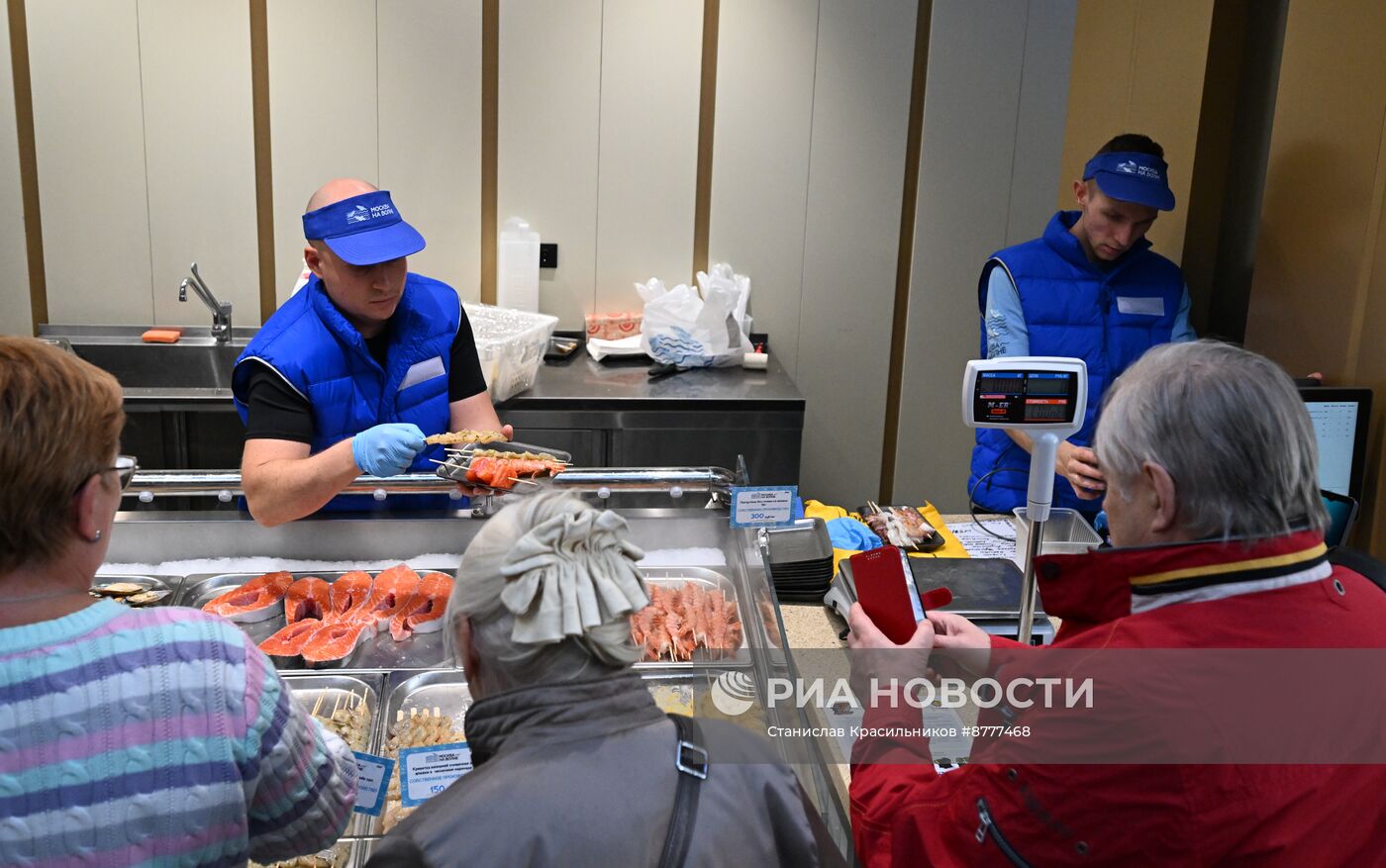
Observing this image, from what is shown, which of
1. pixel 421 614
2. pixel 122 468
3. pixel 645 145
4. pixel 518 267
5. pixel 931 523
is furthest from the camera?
pixel 645 145

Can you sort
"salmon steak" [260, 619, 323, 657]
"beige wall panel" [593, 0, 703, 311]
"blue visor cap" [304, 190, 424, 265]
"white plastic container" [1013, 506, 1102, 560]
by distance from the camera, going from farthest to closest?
"beige wall panel" [593, 0, 703, 311] → "white plastic container" [1013, 506, 1102, 560] → "blue visor cap" [304, 190, 424, 265] → "salmon steak" [260, 619, 323, 657]

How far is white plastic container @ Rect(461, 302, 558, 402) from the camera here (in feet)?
12.8

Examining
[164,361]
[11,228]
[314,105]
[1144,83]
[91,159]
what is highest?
[1144,83]

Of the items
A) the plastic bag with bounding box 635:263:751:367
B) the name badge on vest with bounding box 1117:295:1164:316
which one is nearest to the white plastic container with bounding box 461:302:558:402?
the plastic bag with bounding box 635:263:751:367

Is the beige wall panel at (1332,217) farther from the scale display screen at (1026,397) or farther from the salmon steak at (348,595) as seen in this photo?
the salmon steak at (348,595)

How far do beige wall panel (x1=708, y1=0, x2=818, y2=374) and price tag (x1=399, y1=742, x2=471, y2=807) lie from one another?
137 inches

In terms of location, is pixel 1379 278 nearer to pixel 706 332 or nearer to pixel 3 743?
pixel 706 332

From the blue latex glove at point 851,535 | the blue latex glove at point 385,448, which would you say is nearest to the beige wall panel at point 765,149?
the blue latex glove at point 851,535

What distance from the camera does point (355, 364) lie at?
2.59 m

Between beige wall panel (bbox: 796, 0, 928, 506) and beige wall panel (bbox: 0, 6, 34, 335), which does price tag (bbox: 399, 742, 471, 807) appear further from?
beige wall panel (bbox: 0, 6, 34, 335)

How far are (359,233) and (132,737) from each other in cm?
152

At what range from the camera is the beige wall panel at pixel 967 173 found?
4.86 metres

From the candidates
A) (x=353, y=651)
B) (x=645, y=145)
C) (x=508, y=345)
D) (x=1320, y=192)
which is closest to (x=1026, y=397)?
(x=353, y=651)

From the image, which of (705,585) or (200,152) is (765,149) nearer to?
(200,152)
